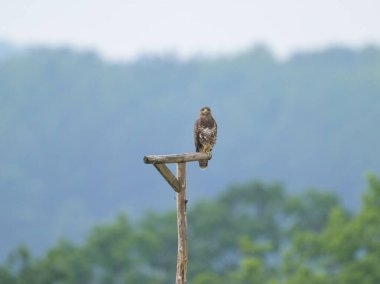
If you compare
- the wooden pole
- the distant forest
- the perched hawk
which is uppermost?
the distant forest

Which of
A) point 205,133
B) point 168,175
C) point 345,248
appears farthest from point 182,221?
point 345,248

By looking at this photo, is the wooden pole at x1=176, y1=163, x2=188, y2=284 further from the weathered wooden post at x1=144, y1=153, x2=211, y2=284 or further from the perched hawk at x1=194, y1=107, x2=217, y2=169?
the perched hawk at x1=194, y1=107, x2=217, y2=169

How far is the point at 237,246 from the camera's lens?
250 ft

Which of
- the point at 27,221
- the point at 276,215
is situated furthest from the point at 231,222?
the point at 27,221

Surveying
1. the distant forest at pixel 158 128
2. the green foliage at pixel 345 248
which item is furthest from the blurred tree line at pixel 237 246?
the distant forest at pixel 158 128

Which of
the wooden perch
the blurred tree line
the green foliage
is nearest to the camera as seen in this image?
the wooden perch

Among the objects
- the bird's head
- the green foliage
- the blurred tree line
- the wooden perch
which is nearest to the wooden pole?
the wooden perch

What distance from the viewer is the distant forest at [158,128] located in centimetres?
13050

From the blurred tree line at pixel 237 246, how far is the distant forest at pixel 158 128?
129 feet

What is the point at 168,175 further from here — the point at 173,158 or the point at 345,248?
the point at 345,248

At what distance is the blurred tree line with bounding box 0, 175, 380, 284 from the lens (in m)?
54.5

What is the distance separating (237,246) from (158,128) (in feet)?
256

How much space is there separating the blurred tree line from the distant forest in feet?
129

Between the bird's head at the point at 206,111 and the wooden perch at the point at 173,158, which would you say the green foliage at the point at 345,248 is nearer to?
the bird's head at the point at 206,111
